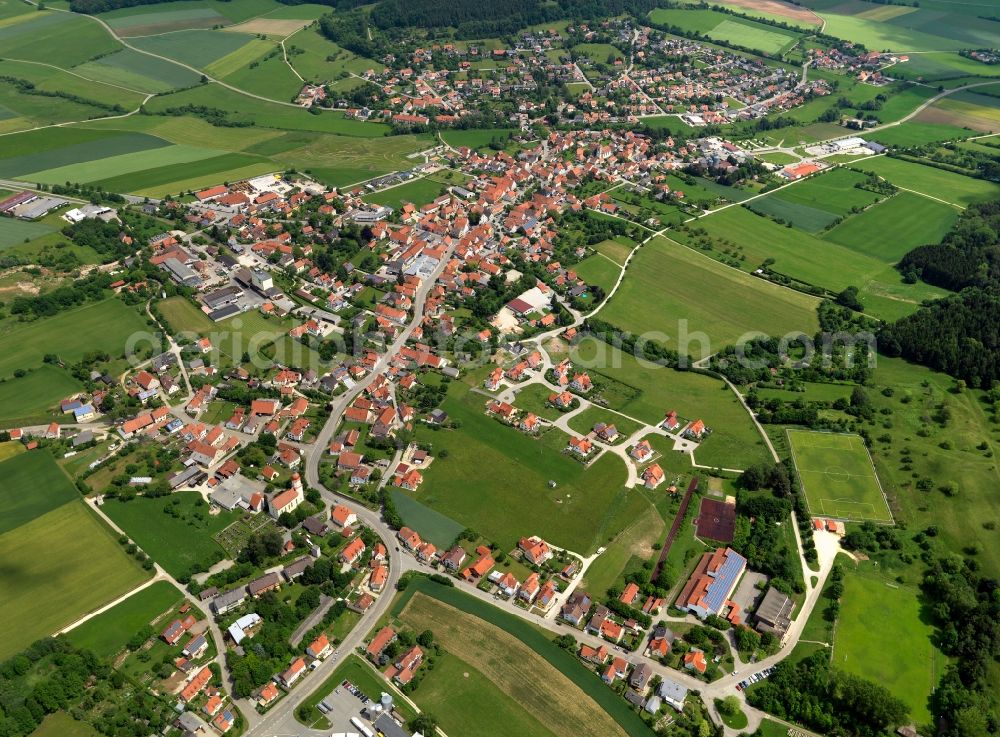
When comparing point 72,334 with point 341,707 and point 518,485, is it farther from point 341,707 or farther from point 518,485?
point 341,707

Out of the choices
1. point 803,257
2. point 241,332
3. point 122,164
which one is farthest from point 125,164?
point 803,257

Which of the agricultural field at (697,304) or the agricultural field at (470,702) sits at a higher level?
the agricultural field at (697,304)

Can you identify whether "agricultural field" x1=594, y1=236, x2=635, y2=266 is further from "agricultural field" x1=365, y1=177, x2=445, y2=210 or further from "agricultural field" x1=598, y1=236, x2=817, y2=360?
"agricultural field" x1=365, y1=177, x2=445, y2=210

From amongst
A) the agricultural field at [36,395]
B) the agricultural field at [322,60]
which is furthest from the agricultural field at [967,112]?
the agricultural field at [36,395]

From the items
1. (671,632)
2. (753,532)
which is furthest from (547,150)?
(671,632)

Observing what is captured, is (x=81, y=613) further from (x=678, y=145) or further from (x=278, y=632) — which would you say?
(x=678, y=145)

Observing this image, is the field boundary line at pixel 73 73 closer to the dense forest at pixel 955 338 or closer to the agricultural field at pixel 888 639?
the dense forest at pixel 955 338
